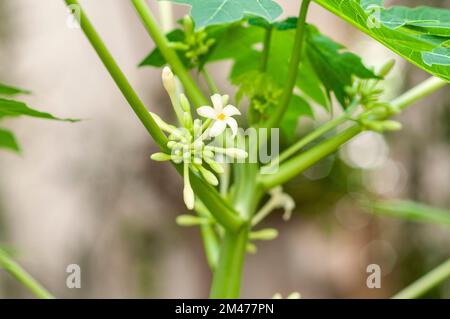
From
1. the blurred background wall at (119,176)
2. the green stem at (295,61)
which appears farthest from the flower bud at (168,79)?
the blurred background wall at (119,176)

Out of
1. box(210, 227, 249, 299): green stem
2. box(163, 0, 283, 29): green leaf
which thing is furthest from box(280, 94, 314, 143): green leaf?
box(163, 0, 283, 29): green leaf

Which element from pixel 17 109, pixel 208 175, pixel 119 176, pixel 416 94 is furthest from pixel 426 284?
pixel 119 176

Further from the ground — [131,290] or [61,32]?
Answer: [61,32]

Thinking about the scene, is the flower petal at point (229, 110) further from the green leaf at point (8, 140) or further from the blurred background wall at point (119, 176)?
the blurred background wall at point (119, 176)

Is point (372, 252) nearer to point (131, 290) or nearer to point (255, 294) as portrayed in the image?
point (255, 294)

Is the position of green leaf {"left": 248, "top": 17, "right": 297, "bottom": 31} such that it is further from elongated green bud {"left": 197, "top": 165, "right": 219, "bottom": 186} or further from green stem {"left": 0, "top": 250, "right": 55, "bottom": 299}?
green stem {"left": 0, "top": 250, "right": 55, "bottom": 299}

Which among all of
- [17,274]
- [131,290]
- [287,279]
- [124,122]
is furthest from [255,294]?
[17,274]

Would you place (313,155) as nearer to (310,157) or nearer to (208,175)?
(310,157)
